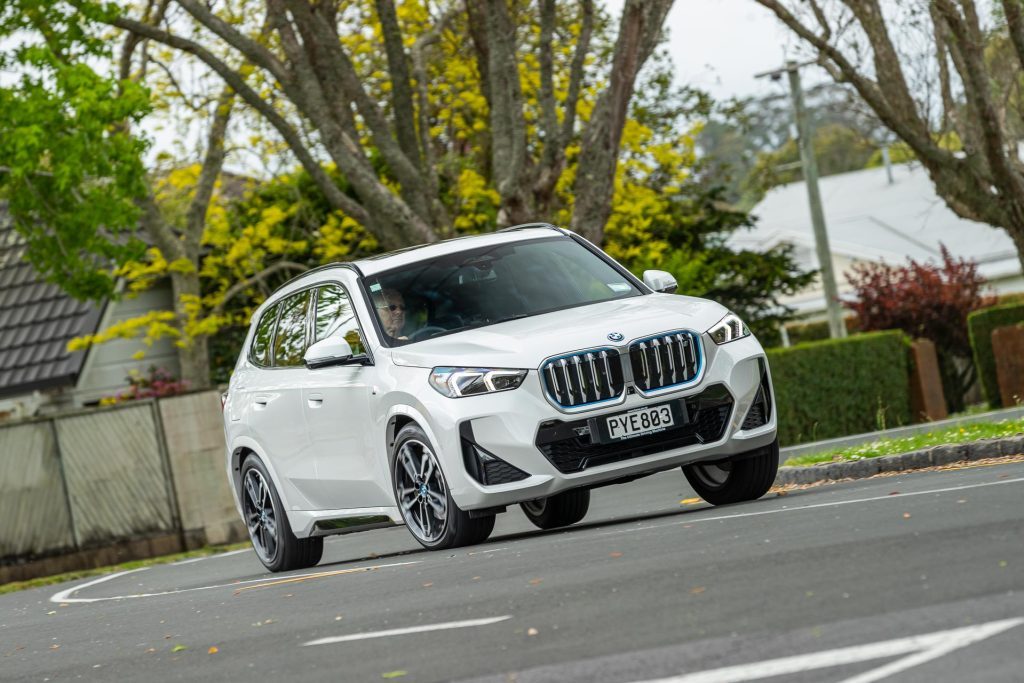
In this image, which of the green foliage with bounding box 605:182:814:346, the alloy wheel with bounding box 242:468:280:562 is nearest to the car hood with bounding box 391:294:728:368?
the alloy wheel with bounding box 242:468:280:562

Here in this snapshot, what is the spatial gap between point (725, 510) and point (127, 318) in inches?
907

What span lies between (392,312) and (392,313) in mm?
10

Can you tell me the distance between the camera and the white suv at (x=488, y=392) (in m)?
9.88

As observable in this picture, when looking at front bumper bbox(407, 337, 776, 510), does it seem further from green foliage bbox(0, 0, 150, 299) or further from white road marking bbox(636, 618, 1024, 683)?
green foliage bbox(0, 0, 150, 299)

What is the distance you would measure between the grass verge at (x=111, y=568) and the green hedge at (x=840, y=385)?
32.1 ft

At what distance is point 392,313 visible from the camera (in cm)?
1103

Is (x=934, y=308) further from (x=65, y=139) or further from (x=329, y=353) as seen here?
(x=329, y=353)

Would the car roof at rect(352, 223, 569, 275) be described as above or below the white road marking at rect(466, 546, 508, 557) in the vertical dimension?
above

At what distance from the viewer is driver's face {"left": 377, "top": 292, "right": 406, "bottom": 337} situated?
35.8 feet

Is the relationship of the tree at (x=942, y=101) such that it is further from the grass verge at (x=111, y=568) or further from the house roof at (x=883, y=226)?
the house roof at (x=883, y=226)

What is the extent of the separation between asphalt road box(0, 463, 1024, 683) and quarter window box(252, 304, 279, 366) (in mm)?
1715

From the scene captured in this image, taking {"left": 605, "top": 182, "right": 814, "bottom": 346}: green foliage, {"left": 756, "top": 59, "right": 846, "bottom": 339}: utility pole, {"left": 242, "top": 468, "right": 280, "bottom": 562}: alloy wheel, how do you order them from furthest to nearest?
{"left": 756, "top": 59, "right": 846, "bottom": 339}: utility pole → {"left": 605, "top": 182, "right": 814, "bottom": 346}: green foliage → {"left": 242, "top": 468, "right": 280, "bottom": 562}: alloy wheel

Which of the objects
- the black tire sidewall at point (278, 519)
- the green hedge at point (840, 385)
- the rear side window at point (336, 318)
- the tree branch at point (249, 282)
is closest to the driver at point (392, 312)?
the rear side window at point (336, 318)

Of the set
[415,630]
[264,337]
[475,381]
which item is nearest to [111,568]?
[264,337]
